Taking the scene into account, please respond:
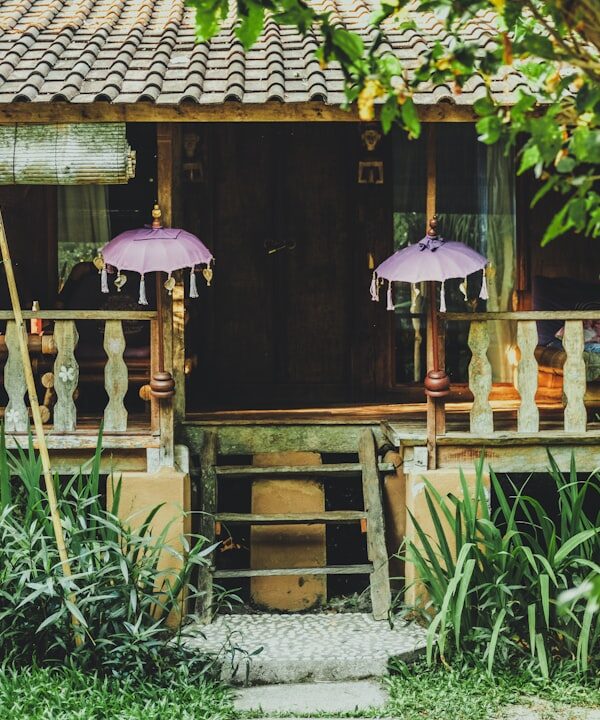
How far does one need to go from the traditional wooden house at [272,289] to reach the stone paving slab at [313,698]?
1069mm

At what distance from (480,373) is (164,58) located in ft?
10.5

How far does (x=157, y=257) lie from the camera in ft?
22.2

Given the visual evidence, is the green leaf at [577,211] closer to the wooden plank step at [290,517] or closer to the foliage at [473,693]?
the foliage at [473,693]

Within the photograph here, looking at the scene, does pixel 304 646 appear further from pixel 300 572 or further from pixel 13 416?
pixel 13 416

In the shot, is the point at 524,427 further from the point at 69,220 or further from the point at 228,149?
the point at 69,220

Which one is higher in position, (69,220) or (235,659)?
(69,220)

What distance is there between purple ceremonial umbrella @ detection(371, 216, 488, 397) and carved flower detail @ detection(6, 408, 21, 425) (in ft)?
8.59

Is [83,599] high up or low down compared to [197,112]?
A: down

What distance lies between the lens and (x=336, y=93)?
22.2ft

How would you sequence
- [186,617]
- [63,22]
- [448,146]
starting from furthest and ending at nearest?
[448,146] < [63,22] < [186,617]

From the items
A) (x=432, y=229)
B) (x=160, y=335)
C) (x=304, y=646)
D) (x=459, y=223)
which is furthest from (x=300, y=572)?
(x=459, y=223)

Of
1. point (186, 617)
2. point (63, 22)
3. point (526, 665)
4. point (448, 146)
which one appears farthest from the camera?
point (448, 146)

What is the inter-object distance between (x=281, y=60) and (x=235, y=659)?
13.6 ft

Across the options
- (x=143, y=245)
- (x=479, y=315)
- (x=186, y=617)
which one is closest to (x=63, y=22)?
(x=143, y=245)
